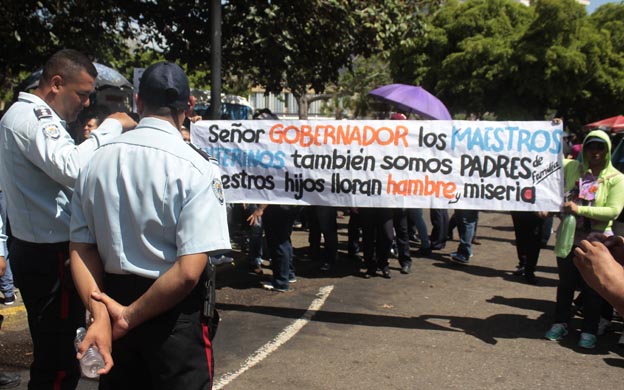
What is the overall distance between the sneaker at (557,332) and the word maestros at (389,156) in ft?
3.75

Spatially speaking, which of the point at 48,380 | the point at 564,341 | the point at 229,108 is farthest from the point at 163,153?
the point at 229,108

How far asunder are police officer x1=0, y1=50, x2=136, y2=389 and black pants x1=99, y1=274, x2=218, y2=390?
747 mm

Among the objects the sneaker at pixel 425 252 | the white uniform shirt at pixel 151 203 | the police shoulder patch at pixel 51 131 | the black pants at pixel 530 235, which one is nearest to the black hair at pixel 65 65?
the police shoulder patch at pixel 51 131

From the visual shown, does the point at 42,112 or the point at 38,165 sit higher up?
the point at 42,112

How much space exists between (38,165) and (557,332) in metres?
4.50

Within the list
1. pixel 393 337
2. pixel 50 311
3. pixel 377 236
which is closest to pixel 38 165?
pixel 50 311

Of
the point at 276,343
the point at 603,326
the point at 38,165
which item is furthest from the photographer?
the point at 603,326

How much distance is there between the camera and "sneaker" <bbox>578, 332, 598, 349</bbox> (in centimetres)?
534

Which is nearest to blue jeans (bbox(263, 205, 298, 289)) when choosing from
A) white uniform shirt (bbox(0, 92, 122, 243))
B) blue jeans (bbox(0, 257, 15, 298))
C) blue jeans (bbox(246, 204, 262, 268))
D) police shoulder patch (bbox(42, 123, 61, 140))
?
blue jeans (bbox(246, 204, 262, 268))

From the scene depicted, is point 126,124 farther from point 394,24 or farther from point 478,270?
point 394,24

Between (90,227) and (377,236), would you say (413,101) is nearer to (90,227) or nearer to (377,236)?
(377,236)

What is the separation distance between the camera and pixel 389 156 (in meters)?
5.95

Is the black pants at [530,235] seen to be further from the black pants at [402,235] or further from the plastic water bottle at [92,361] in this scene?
the plastic water bottle at [92,361]

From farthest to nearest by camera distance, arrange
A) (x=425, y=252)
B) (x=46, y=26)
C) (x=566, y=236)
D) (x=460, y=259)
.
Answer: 1. (x=46, y=26)
2. (x=425, y=252)
3. (x=460, y=259)
4. (x=566, y=236)
